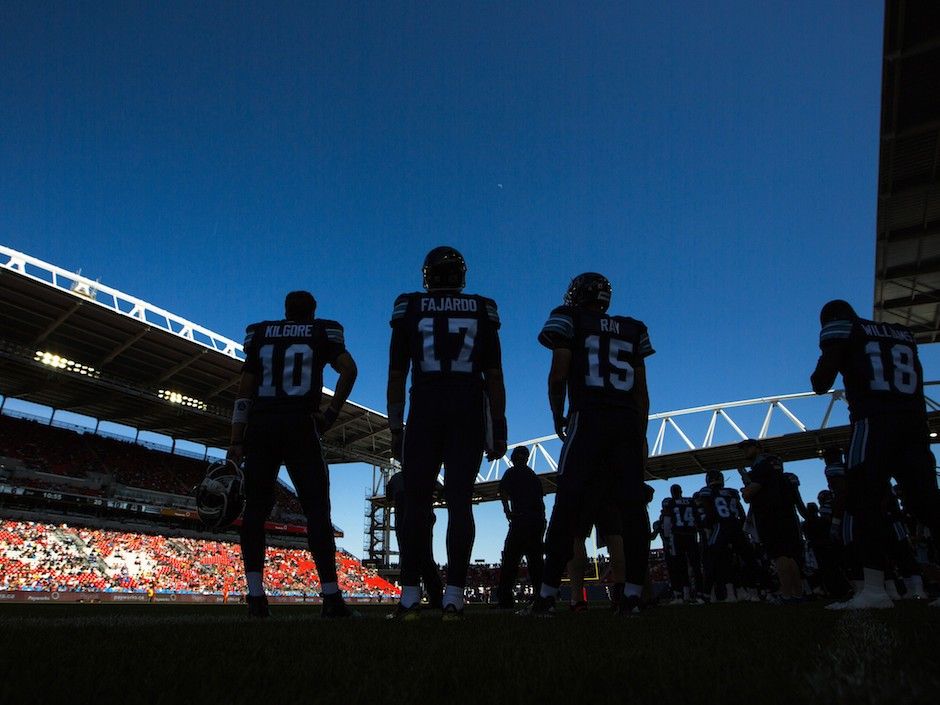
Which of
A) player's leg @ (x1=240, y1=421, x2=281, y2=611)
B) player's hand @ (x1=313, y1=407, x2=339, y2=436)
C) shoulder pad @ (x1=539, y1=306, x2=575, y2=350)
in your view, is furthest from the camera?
player's hand @ (x1=313, y1=407, x2=339, y2=436)

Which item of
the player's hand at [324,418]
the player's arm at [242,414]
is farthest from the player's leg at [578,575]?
the player's arm at [242,414]

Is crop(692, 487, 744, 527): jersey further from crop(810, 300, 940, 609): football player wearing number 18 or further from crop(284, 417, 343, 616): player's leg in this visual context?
crop(284, 417, 343, 616): player's leg

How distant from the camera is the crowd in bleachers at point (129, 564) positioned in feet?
68.5

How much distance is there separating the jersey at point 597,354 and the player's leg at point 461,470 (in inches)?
29.9

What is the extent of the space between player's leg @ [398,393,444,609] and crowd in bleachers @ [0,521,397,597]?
2162 centimetres

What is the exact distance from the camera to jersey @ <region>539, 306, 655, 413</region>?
372 centimetres

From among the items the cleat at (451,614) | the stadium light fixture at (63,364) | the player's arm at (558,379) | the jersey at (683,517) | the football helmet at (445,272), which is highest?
the stadium light fixture at (63,364)

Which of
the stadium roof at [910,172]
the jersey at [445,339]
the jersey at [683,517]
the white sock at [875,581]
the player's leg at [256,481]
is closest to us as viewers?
the jersey at [445,339]

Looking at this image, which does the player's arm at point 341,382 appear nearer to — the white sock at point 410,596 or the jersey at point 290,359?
the jersey at point 290,359

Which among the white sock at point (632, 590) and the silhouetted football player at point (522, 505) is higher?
the silhouetted football player at point (522, 505)

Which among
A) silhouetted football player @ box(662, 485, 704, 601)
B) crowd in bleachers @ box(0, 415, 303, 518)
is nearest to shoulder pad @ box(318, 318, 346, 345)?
silhouetted football player @ box(662, 485, 704, 601)

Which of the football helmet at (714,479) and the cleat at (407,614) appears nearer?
the cleat at (407,614)

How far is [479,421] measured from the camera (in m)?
3.33

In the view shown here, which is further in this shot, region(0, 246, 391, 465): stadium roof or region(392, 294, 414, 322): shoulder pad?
region(0, 246, 391, 465): stadium roof
